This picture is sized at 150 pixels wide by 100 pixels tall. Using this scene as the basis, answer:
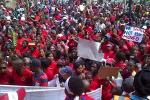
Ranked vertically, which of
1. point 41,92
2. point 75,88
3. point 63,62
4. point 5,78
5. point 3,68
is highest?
point 75,88

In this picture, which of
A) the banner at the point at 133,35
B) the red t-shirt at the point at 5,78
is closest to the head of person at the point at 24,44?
the banner at the point at 133,35

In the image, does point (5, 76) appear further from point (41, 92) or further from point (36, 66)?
point (41, 92)

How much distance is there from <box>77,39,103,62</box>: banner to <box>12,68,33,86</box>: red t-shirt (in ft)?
7.88

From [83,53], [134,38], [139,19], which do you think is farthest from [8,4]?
[83,53]

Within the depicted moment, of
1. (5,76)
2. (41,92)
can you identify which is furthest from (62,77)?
(41,92)

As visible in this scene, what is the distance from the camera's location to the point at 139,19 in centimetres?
2831

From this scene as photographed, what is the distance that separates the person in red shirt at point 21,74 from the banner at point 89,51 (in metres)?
2.42

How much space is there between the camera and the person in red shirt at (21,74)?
28.5ft

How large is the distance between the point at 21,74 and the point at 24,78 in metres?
0.10

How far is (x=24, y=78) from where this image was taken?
28.9 feet

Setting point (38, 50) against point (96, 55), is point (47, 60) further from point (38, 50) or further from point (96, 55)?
point (38, 50)

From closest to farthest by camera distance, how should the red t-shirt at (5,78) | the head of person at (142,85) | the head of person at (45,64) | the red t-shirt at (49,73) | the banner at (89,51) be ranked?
1. the head of person at (142,85)
2. the red t-shirt at (5,78)
3. the red t-shirt at (49,73)
4. the head of person at (45,64)
5. the banner at (89,51)

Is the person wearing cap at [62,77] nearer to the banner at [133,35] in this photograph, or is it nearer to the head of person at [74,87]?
the head of person at [74,87]

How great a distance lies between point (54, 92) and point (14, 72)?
1.07 meters
